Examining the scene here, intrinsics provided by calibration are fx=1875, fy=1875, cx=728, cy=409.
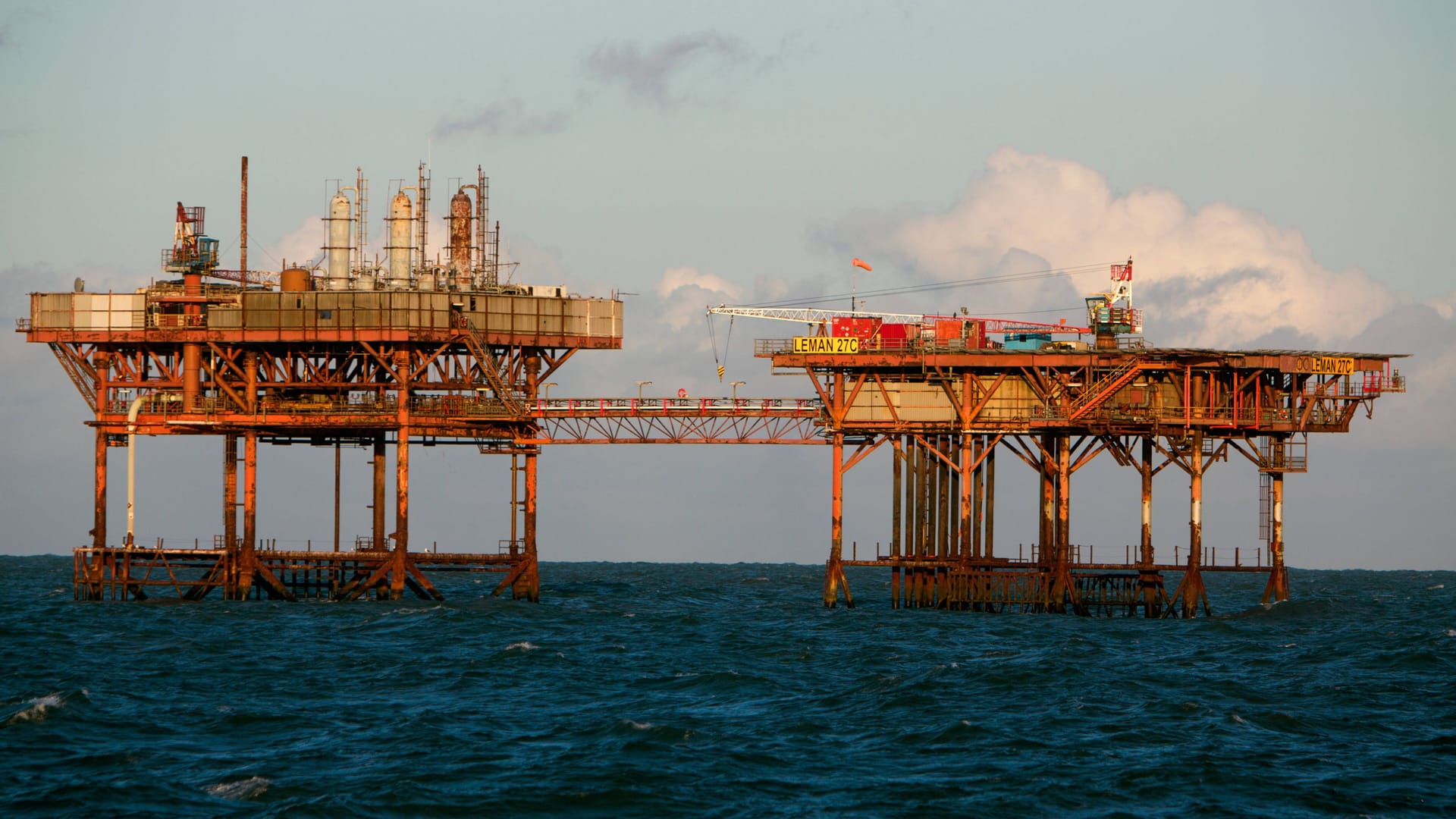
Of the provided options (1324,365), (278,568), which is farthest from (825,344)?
(278,568)

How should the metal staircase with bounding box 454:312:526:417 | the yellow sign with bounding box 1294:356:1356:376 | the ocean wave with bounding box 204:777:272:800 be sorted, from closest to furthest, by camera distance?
the ocean wave with bounding box 204:777:272:800 → the yellow sign with bounding box 1294:356:1356:376 → the metal staircase with bounding box 454:312:526:417

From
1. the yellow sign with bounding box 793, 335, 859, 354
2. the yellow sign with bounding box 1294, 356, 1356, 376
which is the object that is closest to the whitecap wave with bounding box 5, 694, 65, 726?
the yellow sign with bounding box 793, 335, 859, 354

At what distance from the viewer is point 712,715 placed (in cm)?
5581

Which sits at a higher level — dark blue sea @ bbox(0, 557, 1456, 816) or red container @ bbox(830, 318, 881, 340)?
red container @ bbox(830, 318, 881, 340)

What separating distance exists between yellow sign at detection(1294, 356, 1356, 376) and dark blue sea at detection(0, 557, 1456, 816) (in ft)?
39.0

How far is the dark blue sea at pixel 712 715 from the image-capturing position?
44250mm

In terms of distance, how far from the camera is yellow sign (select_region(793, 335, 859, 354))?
87.2m

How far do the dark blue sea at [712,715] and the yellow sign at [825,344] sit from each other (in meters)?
12.7

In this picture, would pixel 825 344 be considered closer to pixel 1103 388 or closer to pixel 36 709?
pixel 1103 388

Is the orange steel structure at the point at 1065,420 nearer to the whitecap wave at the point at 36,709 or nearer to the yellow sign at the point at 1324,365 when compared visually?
the yellow sign at the point at 1324,365

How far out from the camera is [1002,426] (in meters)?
87.4

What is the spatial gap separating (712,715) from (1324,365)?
42.8 metres

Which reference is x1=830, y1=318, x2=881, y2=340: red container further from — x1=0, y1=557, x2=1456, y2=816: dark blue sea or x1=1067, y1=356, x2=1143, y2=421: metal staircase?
x1=0, y1=557, x2=1456, y2=816: dark blue sea

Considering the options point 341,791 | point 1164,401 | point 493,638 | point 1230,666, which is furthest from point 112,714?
point 1164,401
